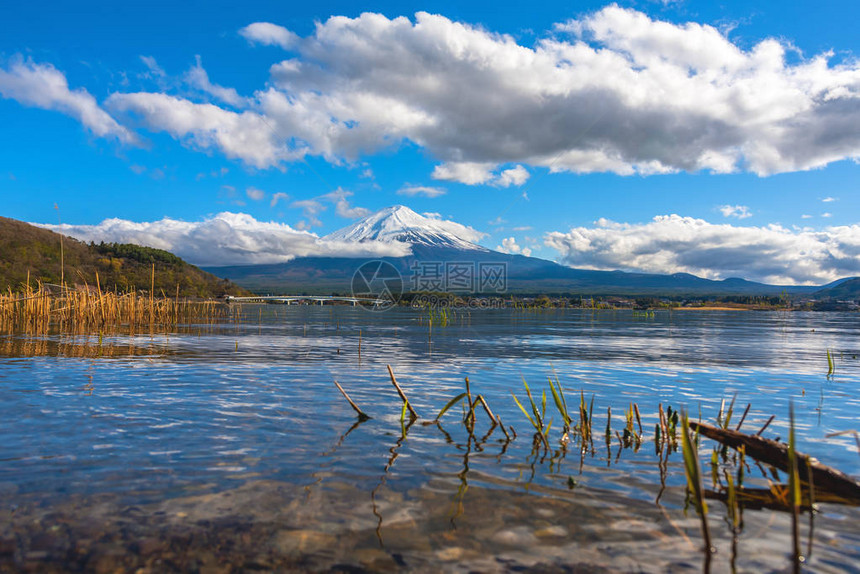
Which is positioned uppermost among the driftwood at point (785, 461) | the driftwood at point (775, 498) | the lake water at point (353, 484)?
the driftwood at point (785, 461)

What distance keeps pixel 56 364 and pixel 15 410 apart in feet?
22.0

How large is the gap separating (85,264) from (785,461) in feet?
387

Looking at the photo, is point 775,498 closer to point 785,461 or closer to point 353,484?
point 785,461

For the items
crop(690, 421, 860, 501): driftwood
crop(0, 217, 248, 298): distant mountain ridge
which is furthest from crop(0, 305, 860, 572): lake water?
crop(0, 217, 248, 298): distant mountain ridge

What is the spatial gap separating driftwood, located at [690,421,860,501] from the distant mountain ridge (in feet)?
254

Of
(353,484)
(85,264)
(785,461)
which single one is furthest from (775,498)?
(85,264)

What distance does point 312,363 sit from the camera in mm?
16125

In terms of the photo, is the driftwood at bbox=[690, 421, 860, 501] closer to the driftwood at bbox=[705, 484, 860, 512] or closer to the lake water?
the driftwood at bbox=[705, 484, 860, 512]

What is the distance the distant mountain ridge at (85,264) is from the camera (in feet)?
272

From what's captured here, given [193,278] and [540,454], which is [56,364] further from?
[193,278]

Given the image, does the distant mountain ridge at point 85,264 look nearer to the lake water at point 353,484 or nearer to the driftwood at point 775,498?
the lake water at point 353,484

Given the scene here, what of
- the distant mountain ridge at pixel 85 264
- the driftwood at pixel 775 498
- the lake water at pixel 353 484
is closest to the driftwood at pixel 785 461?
the driftwood at pixel 775 498

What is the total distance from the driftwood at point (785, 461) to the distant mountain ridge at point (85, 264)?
77.3 metres

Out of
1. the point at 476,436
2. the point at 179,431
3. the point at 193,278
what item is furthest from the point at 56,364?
the point at 193,278
